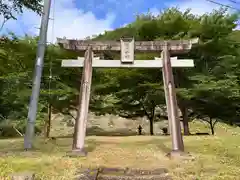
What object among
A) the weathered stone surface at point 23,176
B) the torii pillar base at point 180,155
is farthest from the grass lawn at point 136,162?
the weathered stone surface at point 23,176

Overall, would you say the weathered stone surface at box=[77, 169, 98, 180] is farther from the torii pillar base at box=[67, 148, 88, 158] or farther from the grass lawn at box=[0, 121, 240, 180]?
the torii pillar base at box=[67, 148, 88, 158]

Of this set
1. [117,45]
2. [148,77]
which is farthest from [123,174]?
[148,77]

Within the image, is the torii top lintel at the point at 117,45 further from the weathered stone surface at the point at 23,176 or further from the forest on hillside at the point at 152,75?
the forest on hillside at the point at 152,75

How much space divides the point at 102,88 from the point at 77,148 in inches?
261

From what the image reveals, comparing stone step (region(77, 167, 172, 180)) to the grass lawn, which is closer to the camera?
stone step (region(77, 167, 172, 180))

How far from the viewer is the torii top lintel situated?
25.0 ft

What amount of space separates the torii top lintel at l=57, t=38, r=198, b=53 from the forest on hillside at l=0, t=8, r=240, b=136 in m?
4.36

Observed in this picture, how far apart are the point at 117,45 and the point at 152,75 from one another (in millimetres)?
5895

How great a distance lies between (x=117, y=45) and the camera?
7715mm

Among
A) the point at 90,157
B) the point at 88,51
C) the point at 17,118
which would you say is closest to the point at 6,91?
the point at 17,118

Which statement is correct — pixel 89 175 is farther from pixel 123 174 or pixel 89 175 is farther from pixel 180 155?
pixel 180 155

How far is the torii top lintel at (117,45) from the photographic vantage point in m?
7.62

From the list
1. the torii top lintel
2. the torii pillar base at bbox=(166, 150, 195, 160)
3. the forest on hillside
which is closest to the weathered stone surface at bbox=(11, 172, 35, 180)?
the torii pillar base at bbox=(166, 150, 195, 160)

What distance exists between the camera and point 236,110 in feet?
46.6
